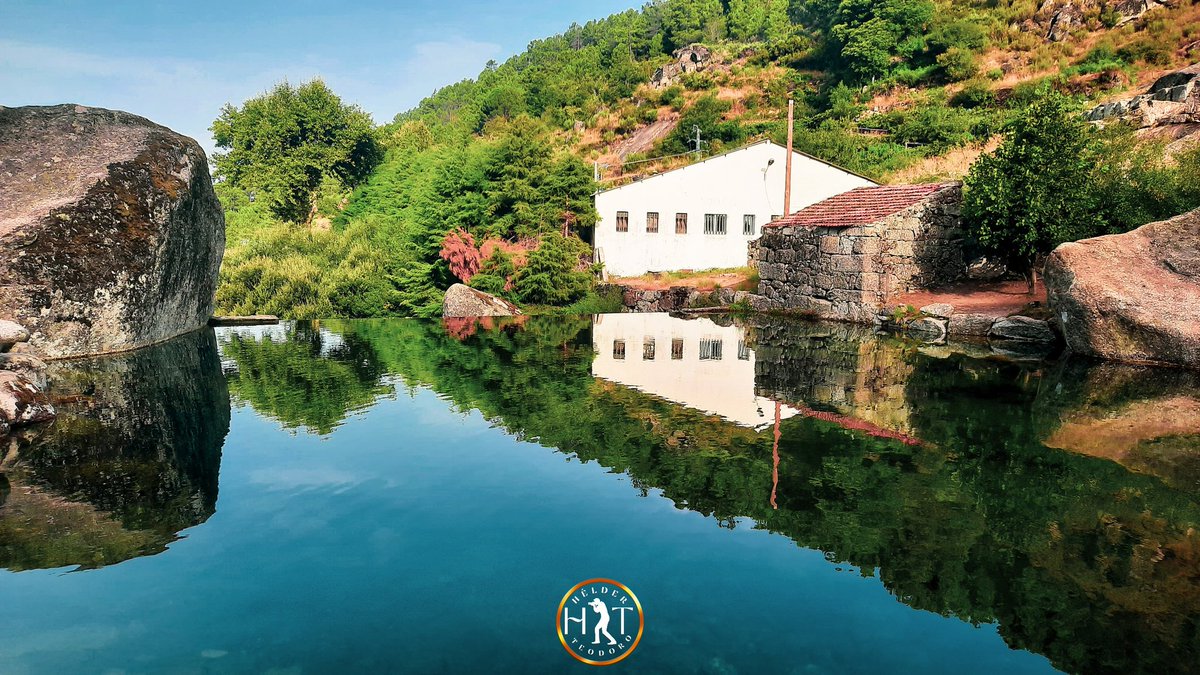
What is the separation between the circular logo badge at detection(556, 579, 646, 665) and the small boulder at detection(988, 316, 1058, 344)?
13.5 meters

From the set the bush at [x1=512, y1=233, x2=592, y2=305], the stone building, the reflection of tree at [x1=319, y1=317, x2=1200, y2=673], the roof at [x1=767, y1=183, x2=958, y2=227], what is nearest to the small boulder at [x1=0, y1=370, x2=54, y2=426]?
the reflection of tree at [x1=319, y1=317, x2=1200, y2=673]

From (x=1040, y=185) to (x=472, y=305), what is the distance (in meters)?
16.7

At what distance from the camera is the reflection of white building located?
901cm

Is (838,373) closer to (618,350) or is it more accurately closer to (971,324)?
(618,350)

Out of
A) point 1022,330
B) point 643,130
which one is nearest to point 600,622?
point 1022,330

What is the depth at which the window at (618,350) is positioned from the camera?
12.8m

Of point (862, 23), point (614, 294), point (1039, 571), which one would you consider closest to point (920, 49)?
point (862, 23)

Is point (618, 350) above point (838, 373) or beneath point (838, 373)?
above

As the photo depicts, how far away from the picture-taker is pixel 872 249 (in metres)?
19.6

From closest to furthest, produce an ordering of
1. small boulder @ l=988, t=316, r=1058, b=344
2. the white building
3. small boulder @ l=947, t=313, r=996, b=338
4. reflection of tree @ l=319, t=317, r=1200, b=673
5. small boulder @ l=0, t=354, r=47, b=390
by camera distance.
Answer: reflection of tree @ l=319, t=317, r=1200, b=673, small boulder @ l=0, t=354, r=47, b=390, small boulder @ l=988, t=316, r=1058, b=344, small boulder @ l=947, t=313, r=996, b=338, the white building

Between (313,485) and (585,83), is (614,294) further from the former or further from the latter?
(585,83)

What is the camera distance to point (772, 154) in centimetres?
3362

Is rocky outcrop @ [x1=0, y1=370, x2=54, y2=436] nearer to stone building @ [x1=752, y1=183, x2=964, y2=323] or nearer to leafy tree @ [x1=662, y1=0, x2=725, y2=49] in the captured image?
stone building @ [x1=752, y1=183, x2=964, y2=323]

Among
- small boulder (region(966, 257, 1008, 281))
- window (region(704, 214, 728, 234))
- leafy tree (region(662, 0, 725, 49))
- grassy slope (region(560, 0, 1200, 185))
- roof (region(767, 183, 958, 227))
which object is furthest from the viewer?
leafy tree (region(662, 0, 725, 49))
